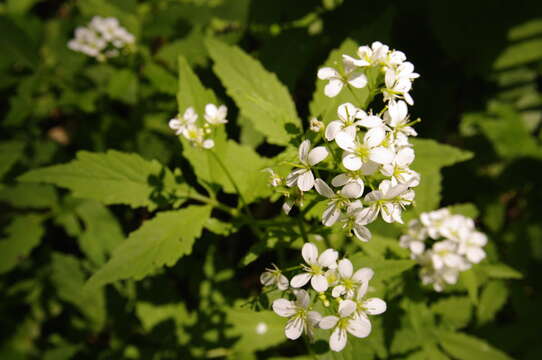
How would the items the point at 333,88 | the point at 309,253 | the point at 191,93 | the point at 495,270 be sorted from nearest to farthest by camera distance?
the point at 309,253 → the point at 333,88 → the point at 191,93 → the point at 495,270

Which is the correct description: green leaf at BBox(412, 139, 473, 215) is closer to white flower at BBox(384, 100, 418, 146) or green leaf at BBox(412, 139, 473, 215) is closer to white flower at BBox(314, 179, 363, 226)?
white flower at BBox(384, 100, 418, 146)

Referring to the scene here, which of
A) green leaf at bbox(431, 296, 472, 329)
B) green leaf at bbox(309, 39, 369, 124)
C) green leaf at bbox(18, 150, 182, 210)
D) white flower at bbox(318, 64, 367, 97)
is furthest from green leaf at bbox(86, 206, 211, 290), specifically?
green leaf at bbox(431, 296, 472, 329)

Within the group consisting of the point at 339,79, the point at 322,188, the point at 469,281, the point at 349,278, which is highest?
the point at 339,79

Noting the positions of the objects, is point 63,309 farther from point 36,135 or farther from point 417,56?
point 417,56

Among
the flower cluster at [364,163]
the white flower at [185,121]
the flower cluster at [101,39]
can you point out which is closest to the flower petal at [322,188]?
the flower cluster at [364,163]

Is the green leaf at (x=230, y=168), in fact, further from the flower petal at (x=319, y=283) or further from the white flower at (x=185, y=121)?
the flower petal at (x=319, y=283)

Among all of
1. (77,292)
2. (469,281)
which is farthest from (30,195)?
(469,281)

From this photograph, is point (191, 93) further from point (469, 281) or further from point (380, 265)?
point (469, 281)
